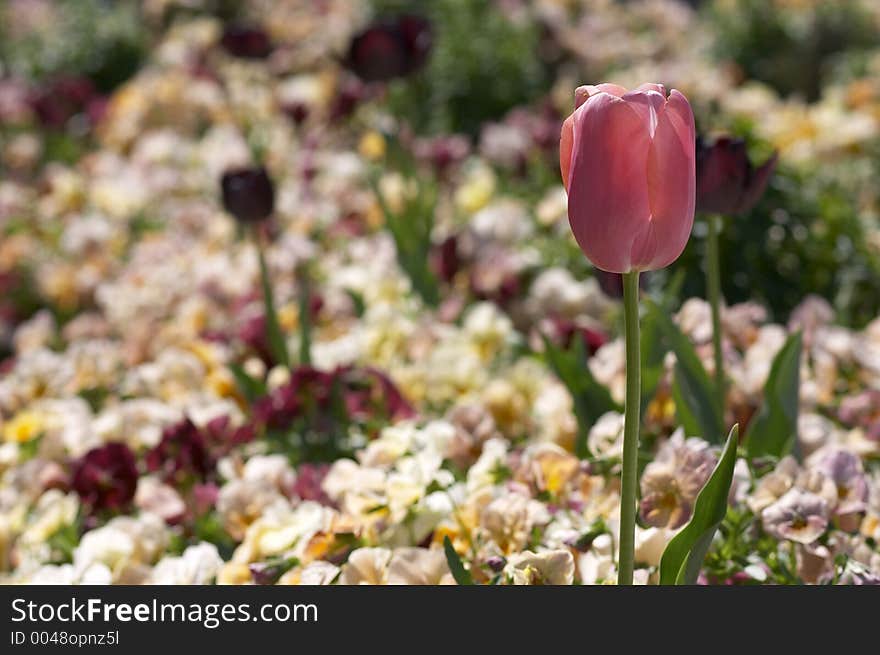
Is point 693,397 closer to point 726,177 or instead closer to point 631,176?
point 726,177

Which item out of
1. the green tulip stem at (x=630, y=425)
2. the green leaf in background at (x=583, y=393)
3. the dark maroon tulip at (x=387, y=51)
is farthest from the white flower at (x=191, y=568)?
the dark maroon tulip at (x=387, y=51)

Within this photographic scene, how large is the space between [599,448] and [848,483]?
31 cm

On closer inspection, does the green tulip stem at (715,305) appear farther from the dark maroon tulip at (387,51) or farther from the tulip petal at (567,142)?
the dark maroon tulip at (387,51)

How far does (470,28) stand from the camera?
188 inches

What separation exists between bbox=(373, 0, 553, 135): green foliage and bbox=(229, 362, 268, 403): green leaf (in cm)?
227

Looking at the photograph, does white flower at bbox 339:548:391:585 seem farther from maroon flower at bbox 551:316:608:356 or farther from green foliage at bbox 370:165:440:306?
green foliage at bbox 370:165:440:306

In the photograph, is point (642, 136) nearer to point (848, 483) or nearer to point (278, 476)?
point (848, 483)

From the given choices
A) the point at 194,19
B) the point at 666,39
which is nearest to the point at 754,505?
the point at 666,39

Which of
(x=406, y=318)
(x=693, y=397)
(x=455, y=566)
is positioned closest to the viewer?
(x=455, y=566)

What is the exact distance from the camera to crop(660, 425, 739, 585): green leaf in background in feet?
3.51

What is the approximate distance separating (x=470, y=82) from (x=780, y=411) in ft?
10.0

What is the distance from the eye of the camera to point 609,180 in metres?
0.99

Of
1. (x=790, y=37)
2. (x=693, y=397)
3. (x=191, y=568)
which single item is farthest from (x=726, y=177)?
(x=790, y=37)

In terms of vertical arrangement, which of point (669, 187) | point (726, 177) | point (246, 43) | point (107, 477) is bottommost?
point (107, 477)
